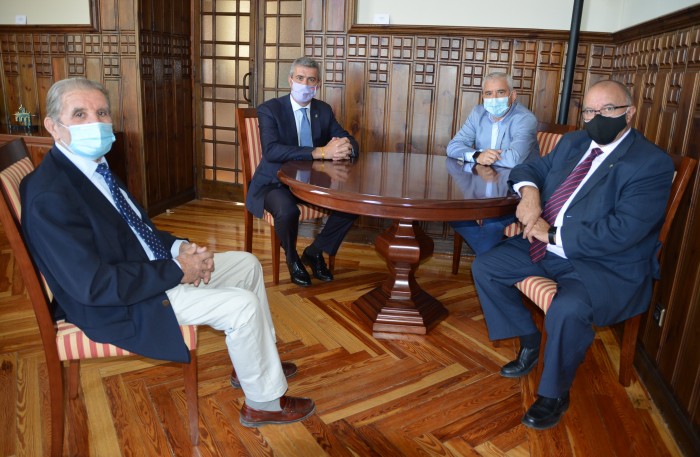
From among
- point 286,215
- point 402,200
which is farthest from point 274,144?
point 402,200

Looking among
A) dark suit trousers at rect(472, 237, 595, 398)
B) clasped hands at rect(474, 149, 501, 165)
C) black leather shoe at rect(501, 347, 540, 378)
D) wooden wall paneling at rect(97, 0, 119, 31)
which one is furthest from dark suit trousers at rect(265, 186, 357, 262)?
wooden wall paneling at rect(97, 0, 119, 31)

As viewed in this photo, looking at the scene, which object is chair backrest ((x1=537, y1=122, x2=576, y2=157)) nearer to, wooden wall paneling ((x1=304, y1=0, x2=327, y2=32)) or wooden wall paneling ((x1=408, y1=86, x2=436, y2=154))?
wooden wall paneling ((x1=408, y1=86, x2=436, y2=154))

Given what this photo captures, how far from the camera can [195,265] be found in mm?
1659

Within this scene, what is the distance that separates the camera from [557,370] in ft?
6.23

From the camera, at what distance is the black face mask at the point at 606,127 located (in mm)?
1977

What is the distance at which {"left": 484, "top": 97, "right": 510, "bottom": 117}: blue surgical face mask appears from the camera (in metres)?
2.86

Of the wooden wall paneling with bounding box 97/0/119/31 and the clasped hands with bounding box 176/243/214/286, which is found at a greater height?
the wooden wall paneling with bounding box 97/0/119/31

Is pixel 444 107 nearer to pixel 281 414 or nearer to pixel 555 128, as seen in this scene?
pixel 555 128

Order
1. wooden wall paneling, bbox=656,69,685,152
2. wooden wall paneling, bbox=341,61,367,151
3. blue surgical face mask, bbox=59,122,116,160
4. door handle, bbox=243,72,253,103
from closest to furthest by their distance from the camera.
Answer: blue surgical face mask, bbox=59,122,116,160
wooden wall paneling, bbox=656,69,685,152
wooden wall paneling, bbox=341,61,367,151
door handle, bbox=243,72,253,103

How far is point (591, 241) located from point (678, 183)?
1.27 ft

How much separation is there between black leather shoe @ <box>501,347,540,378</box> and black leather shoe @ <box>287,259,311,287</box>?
4.19ft

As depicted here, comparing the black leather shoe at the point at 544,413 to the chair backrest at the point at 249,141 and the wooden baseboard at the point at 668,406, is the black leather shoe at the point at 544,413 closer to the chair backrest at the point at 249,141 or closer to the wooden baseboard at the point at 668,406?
the wooden baseboard at the point at 668,406

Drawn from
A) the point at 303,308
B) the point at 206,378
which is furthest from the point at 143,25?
the point at 206,378

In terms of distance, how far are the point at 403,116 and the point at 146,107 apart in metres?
2.07
